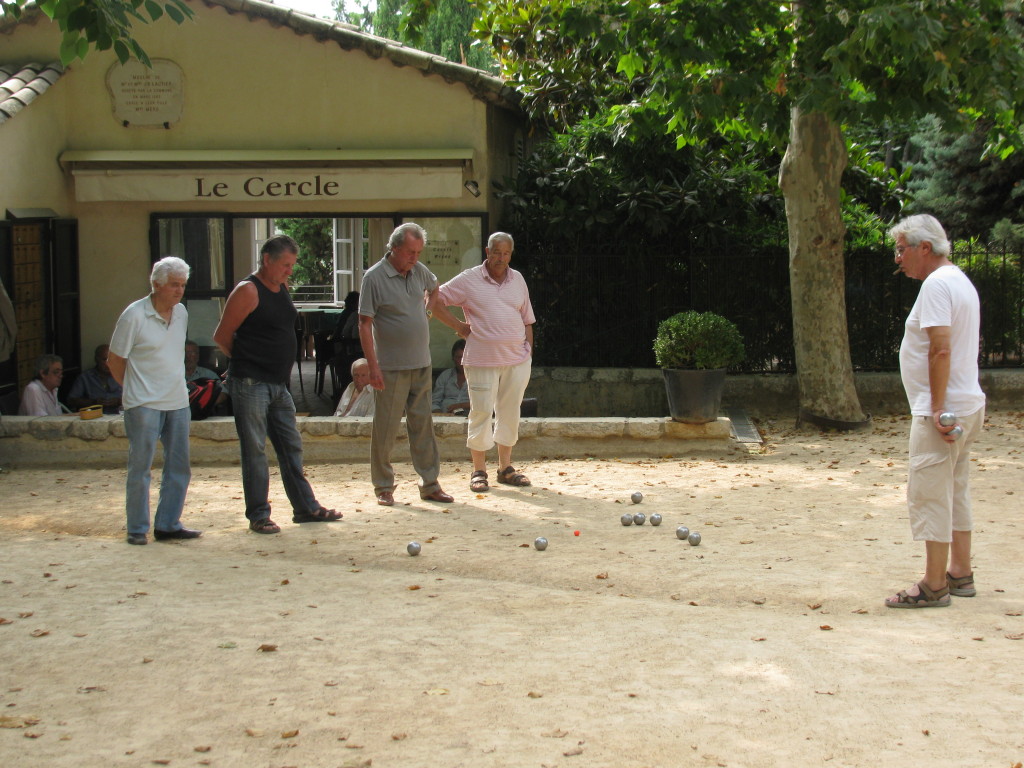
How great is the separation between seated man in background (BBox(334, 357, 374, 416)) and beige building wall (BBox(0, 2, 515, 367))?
2.68 meters

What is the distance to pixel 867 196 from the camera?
49.3 ft

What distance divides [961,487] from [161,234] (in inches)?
391

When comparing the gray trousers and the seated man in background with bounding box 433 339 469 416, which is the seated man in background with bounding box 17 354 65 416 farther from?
the gray trousers

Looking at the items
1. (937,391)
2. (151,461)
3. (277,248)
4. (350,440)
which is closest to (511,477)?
(350,440)

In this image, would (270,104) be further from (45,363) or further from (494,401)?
(494,401)

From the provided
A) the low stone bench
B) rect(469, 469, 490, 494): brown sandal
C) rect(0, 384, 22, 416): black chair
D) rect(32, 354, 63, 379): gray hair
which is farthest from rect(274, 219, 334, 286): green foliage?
rect(469, 469, 490, 494): brown sandal

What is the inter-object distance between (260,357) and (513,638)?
2913 millimetres

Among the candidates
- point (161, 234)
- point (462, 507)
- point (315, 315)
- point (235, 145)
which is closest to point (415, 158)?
point (235, 145)

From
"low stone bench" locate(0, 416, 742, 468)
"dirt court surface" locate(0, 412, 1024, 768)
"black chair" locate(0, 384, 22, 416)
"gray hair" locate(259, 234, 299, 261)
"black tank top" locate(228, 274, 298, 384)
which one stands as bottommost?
"dirt court surface" locate(0, 412, 1024, 768)

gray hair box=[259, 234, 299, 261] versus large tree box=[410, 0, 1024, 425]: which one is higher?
Answer: large tree box=[410, 0, 1024, 425]

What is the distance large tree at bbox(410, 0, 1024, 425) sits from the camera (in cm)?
975

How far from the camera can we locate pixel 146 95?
12.9 m

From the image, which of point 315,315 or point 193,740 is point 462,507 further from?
point 315,315

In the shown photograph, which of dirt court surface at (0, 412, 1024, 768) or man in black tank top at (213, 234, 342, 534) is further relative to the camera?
man in black tank top at (213, 234, 342, 534)
